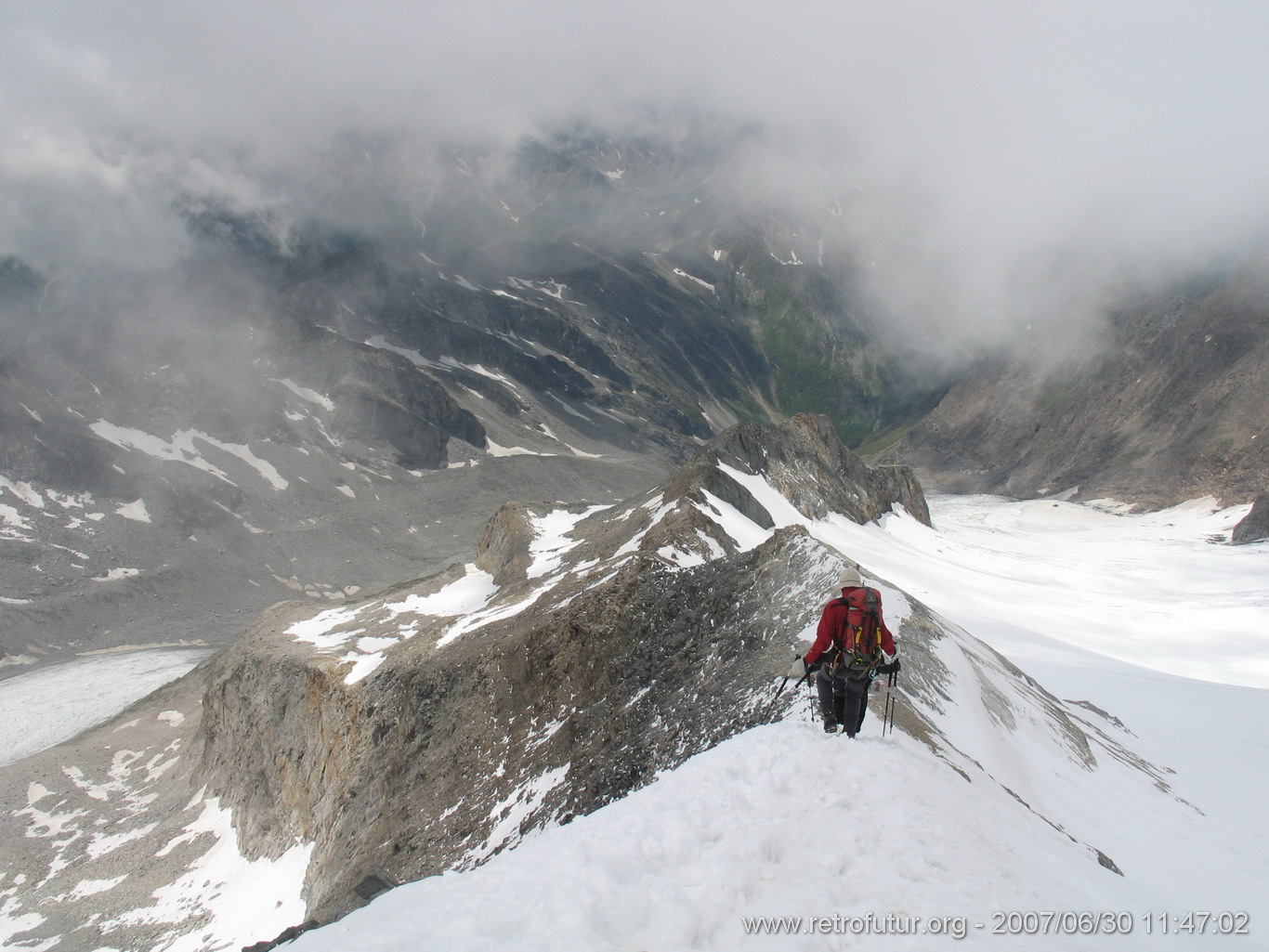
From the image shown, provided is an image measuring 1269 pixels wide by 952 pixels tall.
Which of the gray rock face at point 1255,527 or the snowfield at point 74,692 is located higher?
the snowfield at point 74,692

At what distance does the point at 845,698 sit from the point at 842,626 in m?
1.01

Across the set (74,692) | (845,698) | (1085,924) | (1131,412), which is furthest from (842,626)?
(1131,412)

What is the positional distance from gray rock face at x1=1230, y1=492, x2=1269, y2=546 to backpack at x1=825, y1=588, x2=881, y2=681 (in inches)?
4080

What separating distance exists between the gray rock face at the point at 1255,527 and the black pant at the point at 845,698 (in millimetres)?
103388

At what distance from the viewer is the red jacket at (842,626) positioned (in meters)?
9.34

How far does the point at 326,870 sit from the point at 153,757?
32488mm

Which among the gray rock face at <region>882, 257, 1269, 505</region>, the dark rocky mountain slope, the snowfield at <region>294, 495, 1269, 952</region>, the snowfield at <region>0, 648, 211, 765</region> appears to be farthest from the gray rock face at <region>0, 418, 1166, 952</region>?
the gray rock face at <region>882, 257, 1269, 505</region>

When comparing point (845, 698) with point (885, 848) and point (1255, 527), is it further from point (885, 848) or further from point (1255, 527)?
point (1255, 527)

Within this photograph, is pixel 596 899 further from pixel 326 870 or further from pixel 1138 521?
pixel 1138 521

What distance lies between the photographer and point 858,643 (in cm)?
924

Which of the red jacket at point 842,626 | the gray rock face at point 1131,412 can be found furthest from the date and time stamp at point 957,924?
the gray rock face at point 1131,412

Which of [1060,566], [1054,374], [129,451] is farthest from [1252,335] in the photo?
[129,451]

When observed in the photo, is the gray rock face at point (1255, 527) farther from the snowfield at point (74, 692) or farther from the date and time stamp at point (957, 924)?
the snowfield at point (74, 692)

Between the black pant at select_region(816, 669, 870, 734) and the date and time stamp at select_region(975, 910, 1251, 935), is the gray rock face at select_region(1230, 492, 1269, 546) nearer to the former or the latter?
the black pant at select_region(816, 669, 870, 734)
